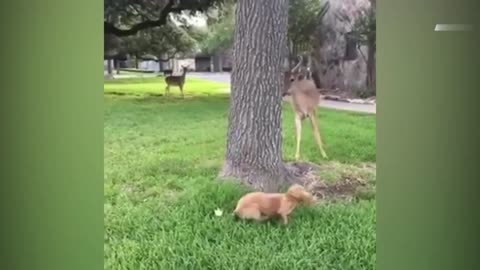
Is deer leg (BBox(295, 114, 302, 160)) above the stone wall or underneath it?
underneath

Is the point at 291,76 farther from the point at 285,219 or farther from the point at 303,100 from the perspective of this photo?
the point at 285,219

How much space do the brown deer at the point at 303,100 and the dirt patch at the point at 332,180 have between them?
6 centimetres

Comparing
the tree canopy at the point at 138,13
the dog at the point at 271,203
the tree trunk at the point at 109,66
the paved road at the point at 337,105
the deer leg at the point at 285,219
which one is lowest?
the deer leg at the point at 285,219

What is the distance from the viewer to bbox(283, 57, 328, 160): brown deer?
8.48ft

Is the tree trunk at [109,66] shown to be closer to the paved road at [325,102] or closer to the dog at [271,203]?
the paved road at [325,102]

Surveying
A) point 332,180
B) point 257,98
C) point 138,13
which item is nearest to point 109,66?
point 138,13

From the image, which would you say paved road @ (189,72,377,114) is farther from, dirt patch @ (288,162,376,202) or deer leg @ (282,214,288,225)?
deer leg @ (282,214,288,225)

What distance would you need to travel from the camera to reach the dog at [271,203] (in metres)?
2.57

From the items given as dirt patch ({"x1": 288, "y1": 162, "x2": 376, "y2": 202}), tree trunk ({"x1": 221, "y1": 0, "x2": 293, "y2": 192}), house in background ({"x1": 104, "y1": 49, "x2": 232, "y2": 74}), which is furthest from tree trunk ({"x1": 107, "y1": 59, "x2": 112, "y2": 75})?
dirt patch ({"x1": 288, "y1": 162, "x2": 376, "y2": 202})

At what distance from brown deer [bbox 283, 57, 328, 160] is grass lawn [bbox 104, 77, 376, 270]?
0.03 meters

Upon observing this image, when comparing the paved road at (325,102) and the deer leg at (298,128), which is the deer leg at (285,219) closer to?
the deer leg at (298,128)

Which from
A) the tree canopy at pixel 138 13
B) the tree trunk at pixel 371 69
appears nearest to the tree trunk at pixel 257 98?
the tree canopy at pixel 138 13

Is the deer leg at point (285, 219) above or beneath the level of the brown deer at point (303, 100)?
beneath
